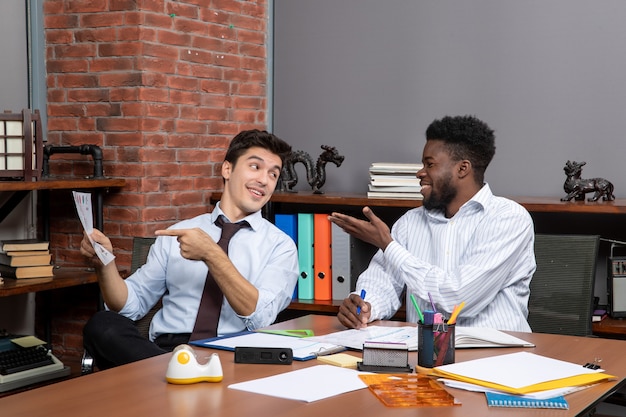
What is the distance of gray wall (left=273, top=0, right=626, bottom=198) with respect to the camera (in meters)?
3.66

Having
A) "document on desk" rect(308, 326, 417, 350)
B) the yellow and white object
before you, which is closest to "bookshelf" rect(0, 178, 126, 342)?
"document on desk" rect(308, 326, 417, 350)

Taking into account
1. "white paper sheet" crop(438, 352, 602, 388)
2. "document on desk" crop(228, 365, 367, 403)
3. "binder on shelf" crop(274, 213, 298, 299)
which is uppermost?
"binder on shelf" crop(274, 213, 298, 299)

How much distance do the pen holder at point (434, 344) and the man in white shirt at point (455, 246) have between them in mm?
502

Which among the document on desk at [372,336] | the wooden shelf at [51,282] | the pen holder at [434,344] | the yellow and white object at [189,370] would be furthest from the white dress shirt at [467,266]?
the wooden shelf at [51,282]

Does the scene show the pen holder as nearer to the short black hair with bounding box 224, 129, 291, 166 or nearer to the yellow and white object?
the yellow and white object

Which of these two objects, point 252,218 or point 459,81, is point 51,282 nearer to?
point 252,218

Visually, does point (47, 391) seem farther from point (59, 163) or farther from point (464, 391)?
point (59, 163)

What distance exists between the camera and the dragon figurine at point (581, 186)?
3387 mm

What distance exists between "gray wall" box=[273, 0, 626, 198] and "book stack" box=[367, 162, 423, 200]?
0.38m

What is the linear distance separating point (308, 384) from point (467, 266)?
1.09 meters

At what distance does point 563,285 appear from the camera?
115 inches

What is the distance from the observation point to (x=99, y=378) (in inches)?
71.6

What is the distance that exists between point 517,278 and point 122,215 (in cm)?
182

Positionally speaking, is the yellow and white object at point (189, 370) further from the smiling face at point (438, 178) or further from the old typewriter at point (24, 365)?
the old typewriter at point (24, 365)
